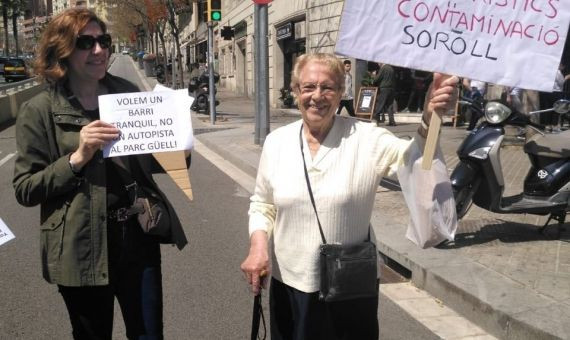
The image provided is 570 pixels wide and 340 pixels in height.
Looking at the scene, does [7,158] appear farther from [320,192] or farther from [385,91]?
[320,192]

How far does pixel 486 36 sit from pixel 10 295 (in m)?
4.10

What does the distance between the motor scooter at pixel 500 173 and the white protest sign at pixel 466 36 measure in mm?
2962

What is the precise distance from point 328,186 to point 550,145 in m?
3.87

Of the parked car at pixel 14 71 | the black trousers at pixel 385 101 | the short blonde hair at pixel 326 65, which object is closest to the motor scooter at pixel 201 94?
the black trousers at pixel 385 101

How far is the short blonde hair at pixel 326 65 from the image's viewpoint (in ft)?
7.97

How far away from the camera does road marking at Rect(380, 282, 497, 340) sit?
3.92m

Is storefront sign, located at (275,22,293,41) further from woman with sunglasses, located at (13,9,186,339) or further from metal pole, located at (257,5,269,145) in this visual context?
woman with sunglasses, located at (13,9,186,339)

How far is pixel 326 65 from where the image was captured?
2418mm

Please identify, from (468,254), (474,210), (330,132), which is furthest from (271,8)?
(330,132)

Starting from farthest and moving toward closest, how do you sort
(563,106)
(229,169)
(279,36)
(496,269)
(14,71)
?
(14,71) → (279,36) → (229,169) → (563,106) → (496,269)

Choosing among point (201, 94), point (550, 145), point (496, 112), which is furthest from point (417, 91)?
point (496, 112)

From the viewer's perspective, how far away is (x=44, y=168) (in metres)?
2.40

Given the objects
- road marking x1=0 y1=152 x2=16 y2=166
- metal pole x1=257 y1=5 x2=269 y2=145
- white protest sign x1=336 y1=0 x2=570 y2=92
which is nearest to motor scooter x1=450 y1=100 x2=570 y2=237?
white protest sign x1=336 y1=0 x2=570 y2=92

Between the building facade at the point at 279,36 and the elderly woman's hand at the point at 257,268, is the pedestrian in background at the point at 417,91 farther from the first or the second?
the elderly woman's hand at the point at 257,268
